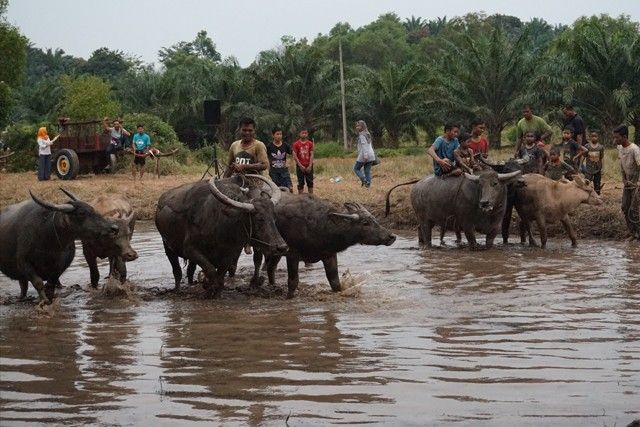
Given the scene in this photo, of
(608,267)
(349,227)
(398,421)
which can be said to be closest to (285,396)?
(398,421)

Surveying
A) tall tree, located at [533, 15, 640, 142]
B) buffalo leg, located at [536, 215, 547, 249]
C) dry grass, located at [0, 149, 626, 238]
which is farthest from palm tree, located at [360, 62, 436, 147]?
buffalo leg, located at [536, 215, 547, 249]

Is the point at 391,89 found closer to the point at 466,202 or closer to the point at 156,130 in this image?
the point at 156,130

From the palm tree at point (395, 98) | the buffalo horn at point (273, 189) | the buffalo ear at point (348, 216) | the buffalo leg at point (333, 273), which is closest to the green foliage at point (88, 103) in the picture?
the palm tree at point (395, 98)

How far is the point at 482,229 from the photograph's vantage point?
14555mm

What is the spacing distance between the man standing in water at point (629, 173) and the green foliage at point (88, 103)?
31.2 metres

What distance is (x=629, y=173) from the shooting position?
1505 centimetres

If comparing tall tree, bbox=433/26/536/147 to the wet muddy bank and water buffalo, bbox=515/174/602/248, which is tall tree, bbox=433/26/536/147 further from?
water buffalo, bbox=515/174/602/248

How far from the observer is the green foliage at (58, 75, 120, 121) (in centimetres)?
4500

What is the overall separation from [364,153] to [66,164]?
924 centimetres

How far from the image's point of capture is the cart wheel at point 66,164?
2719 centimetres

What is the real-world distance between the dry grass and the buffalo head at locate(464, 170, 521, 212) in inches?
100

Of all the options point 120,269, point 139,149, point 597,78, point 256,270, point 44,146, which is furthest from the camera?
point 597,78

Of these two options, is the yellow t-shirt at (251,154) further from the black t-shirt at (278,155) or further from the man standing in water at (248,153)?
the black t-shirt at (278,155)

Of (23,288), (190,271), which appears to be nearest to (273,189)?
(190,271)
